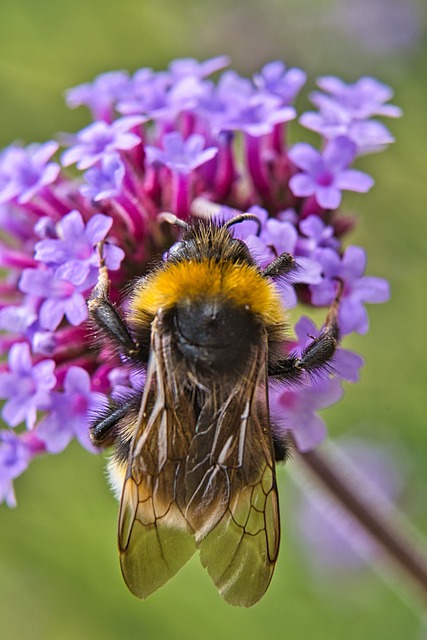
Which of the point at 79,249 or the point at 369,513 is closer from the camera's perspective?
the point at 79,249

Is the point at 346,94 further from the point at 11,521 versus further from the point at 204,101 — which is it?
the point at 11,521

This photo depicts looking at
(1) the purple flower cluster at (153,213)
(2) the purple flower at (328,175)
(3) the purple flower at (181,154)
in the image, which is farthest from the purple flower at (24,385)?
(2) the purple flower at (328,175)

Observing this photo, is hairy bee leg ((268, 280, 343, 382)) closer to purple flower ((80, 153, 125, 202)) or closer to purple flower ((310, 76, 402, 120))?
purple flower ((80, 153, 125, 202))

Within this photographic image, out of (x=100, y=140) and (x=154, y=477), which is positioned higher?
(x=100, y=140)

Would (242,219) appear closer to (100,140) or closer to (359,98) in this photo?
(100,140)

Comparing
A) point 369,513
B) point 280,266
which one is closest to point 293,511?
point 369,513

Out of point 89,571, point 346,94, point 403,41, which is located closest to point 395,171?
point 403,41

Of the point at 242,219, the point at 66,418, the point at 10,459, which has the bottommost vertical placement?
the point at 10,459
